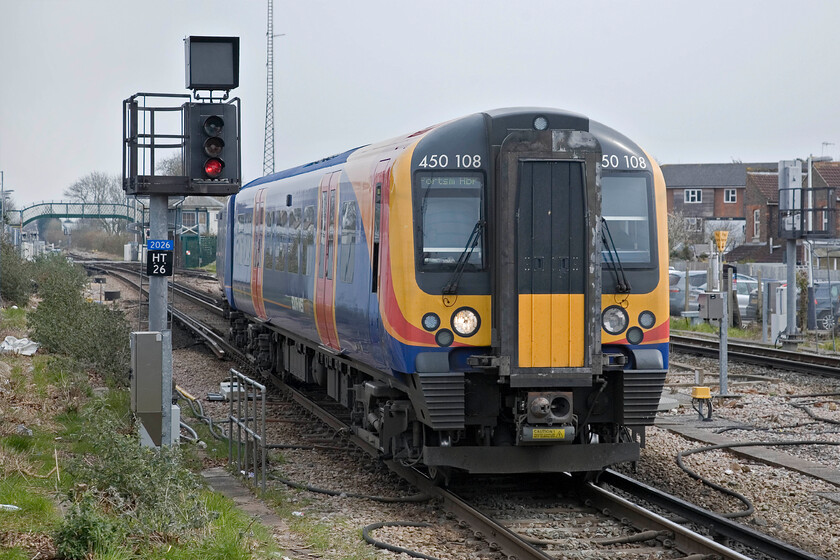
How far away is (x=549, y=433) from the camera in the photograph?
880cm

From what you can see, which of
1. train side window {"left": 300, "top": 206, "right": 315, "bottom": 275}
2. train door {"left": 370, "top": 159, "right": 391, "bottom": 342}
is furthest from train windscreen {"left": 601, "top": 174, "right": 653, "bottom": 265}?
train side window {"left": 300, "top": 206, "right": 315, "bottom": 275}

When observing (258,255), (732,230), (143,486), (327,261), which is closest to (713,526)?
(143,486)

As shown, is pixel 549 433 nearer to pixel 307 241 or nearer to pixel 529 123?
pixel 529 123

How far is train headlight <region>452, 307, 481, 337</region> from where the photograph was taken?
8.92 meters

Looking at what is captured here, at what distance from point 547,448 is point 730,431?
15.8 ft

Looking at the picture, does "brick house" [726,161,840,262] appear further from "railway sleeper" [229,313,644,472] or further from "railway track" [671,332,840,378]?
"railway sleeper" [229,313,644,472]

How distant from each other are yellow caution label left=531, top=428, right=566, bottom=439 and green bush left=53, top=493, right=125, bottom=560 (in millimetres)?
3634

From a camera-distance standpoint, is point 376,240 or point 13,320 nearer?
point 376,240

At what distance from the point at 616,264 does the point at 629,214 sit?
490 millimetres

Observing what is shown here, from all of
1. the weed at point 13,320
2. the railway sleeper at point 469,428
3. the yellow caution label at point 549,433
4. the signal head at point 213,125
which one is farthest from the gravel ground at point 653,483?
the weed at point 13,320

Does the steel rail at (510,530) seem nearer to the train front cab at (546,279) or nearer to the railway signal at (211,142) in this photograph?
the train front cab at (546,279)

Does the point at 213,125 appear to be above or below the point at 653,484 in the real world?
above

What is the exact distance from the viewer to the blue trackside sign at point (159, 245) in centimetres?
1007

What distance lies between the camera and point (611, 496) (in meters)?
9.08
